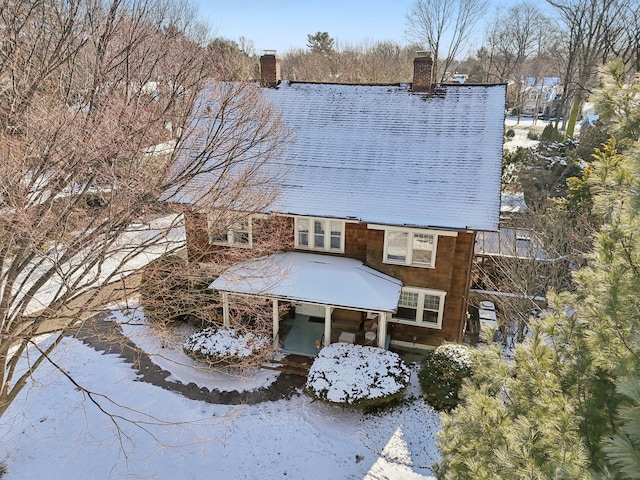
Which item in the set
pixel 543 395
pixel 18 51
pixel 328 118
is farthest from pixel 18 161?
pixel 328 118

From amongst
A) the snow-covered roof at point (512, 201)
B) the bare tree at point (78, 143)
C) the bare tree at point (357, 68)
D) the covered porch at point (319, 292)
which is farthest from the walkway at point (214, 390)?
the bare tree at point (357, 68)

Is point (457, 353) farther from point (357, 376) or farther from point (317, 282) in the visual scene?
point (317, 282)

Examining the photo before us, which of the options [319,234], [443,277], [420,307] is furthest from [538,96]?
[319,234]

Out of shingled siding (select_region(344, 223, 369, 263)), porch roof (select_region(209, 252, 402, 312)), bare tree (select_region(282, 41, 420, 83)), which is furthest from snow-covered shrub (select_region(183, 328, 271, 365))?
bare tree (select_region(282, 41, 420, 83))

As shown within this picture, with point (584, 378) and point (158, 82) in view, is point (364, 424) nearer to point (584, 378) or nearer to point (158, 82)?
point (584, 378)

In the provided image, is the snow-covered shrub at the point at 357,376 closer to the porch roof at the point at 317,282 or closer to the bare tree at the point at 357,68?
the porch roof at the point at 317,282

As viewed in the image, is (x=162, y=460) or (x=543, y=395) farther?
(x=162, y=460)
